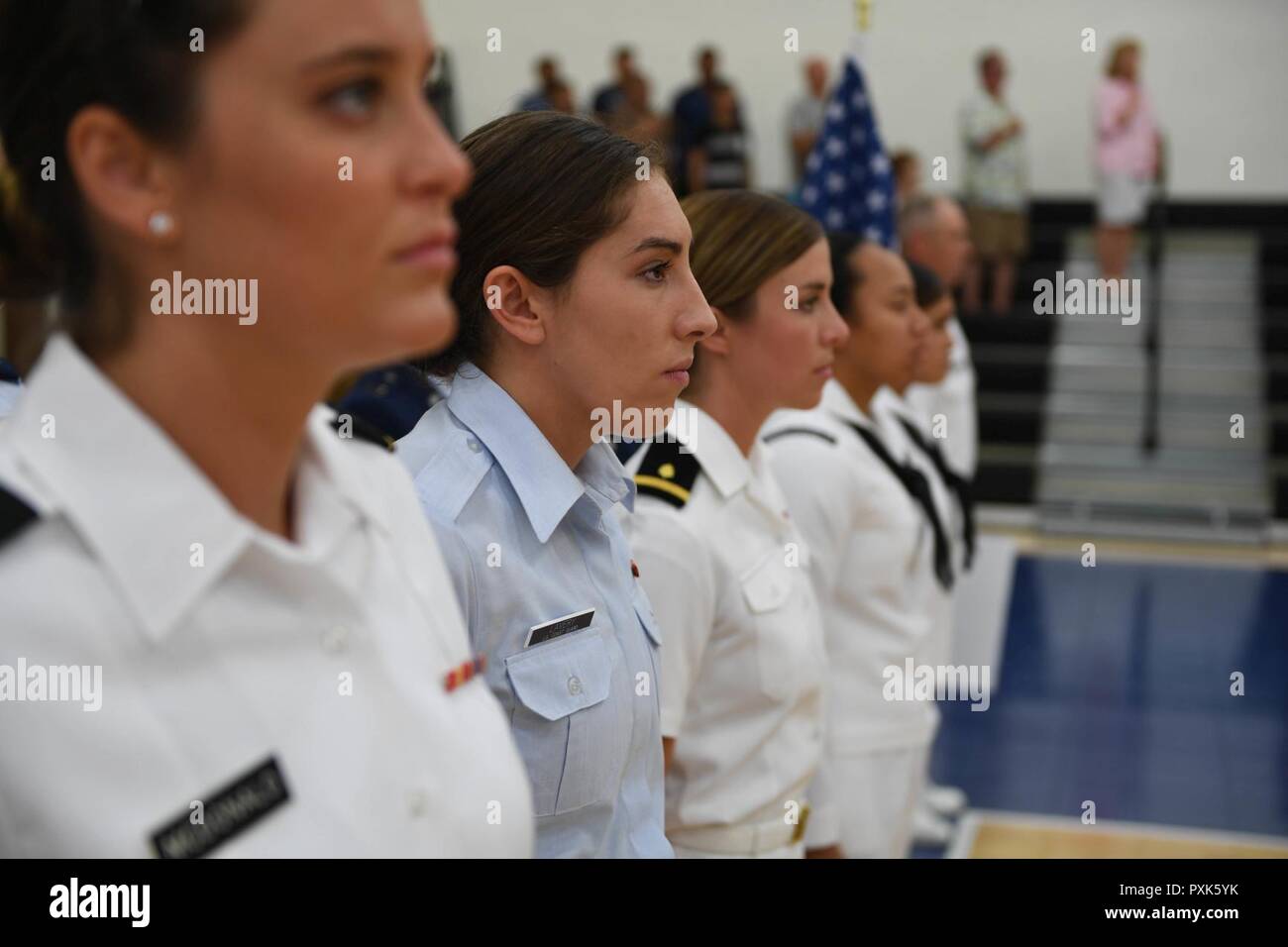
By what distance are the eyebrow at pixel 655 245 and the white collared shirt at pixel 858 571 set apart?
1.31 m

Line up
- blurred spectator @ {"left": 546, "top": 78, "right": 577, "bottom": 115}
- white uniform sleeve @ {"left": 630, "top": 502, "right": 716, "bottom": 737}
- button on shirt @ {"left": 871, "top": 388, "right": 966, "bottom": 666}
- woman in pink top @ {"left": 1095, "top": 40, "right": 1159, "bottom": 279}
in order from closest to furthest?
white uniform sleeve @ {"left": 630, "top": 502, "right": 716, "bottom": 737}, button on shirt @ {"left": 871, "top": 388, "right": 966, "bottom": 666}, woman in pink top @ {"left": 1095, "top": 40, "right": 1159, "bottom": 279}, blurred spectator @ {"left": 546, "top": 78, "right": 577, "bottom": 115}

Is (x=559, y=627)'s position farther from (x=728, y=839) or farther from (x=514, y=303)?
(x=728, y=839)

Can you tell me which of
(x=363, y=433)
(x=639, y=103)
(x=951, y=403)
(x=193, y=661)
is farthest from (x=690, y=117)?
(x=193, y=661)

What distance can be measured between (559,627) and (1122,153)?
11.2 m

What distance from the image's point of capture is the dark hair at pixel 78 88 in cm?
86

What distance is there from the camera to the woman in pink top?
11.5 m

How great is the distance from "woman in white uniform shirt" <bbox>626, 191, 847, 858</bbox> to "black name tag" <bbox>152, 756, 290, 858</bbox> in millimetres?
1225

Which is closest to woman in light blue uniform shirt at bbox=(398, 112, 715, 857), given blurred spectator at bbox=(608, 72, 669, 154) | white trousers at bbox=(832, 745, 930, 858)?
white trousers at bbox=(832, 745, 930, 858)

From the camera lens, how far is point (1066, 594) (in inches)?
328

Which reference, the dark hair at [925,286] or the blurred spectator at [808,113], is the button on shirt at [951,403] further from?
the blurred spectator at [808,113]

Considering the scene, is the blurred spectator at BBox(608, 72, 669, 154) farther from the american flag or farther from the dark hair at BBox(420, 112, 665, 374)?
the dark hair at BBox(420, 112, 665, 374)

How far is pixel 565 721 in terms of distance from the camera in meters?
1.62
